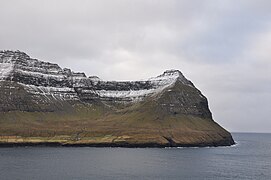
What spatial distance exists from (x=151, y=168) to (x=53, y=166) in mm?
28203

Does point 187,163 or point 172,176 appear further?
point 187,163

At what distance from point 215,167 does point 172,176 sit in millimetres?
30027

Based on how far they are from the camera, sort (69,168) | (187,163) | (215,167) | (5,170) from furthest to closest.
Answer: (187,163)
(215,167)
(69,168)
(5,170)

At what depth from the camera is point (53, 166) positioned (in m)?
129

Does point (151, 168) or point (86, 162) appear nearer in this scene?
point (151, 168)

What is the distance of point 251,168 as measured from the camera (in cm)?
14088

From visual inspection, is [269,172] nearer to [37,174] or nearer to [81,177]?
[81,177]

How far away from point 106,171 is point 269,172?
48.4 metres

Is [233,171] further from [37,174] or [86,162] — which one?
[37,174]

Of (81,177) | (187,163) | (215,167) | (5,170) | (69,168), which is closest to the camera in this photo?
(81,177)

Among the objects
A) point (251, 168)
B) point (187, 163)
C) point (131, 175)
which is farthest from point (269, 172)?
point (131, 175)

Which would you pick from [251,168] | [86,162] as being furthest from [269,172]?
[86,162]

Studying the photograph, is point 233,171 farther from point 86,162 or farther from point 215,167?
point 86,162

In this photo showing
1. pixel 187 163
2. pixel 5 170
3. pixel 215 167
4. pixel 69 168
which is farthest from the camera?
pixel 187 163
